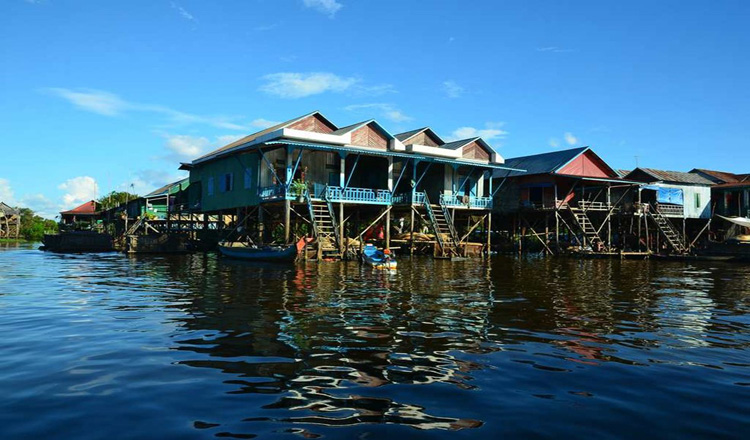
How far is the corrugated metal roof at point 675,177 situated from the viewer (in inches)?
1809

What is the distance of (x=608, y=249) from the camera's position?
127 feet

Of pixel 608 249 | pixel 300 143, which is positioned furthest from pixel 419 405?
pixel 608 249

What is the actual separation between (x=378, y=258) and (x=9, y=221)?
77.7m

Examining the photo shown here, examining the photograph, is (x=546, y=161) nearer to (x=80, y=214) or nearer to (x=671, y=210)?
(x=671, y=210)

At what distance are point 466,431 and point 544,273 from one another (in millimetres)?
18779

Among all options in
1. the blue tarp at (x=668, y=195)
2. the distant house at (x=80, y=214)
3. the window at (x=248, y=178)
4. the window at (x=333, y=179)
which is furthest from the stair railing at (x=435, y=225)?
the distant house at (x=80, y=214)

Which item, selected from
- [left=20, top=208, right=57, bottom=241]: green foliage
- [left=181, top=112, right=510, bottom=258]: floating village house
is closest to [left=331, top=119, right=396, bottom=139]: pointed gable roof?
[left=181, top=112, right=510, bottom=258]: floating village house

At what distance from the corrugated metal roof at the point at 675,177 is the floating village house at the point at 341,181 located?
16857 millimetres

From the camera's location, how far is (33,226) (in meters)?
83.1

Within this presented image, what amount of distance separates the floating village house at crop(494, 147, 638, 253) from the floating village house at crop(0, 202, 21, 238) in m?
71.0

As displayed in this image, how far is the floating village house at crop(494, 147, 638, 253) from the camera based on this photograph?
3994 centimetres

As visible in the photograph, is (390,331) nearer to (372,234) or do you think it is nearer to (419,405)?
(419,405)

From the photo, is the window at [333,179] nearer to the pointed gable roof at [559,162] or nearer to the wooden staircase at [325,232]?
the wooden staircase at [325,232]

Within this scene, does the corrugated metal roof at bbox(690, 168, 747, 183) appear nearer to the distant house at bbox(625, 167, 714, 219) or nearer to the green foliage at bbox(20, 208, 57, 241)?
the distant house at bbox(625, 167, 714, 219)
